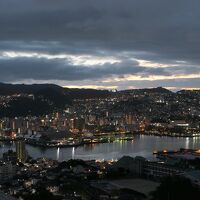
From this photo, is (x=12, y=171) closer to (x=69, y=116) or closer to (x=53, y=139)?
(x=53, y=139)

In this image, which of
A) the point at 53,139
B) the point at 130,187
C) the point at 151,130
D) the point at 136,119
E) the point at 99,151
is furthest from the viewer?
the point at 136,119

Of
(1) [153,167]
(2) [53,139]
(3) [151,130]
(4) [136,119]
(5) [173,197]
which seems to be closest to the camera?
(5) [173,197]

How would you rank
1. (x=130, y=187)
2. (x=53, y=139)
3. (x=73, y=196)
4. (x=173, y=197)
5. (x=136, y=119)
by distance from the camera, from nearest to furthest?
1. (x=173, y=197)
2. (x=73, y=196)
3. (x=130, y=187)
4. (x=53, y=139)
5. (x=136, y=119)

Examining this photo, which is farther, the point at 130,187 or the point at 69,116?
the point at 69,116

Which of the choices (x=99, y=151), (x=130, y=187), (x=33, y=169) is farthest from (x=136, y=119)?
(x=130, y=187)

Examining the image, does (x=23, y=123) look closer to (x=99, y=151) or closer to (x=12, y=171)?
(x=99, y=151)

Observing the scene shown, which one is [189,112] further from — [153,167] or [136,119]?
[153,167]

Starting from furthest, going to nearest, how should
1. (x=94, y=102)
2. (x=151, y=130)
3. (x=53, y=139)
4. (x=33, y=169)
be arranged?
(x=94, y=102), (x=151, y=130), (x=53, y=139), (x=33, y=169)

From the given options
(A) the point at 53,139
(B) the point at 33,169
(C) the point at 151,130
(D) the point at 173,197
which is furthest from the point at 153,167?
(C) the point at 151,130

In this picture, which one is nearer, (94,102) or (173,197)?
(173,197)
